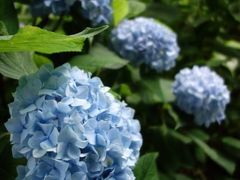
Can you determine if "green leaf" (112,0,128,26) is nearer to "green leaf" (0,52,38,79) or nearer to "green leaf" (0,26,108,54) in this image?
"green leaf" (0,52,38,79)

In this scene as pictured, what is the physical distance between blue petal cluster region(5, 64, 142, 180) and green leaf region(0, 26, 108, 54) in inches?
3.3

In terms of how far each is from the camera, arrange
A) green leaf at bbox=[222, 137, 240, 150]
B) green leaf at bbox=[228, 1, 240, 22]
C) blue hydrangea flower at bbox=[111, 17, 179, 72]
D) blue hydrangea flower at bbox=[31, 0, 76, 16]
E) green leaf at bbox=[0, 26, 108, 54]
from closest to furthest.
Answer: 1. green leaf at bbox=[0, 26, 108, 54]
2. blue hydrangea flower at bbox=[31, 0, 76, 16]
3. blue hydrangea flower at bbox=[111, 17, 179, 72]
4. green leaf at bbox=[222, 137, 240, 150]
5. green leaf at bbox=[228, 1, 240, 22]

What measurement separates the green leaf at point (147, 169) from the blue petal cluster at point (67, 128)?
19cm

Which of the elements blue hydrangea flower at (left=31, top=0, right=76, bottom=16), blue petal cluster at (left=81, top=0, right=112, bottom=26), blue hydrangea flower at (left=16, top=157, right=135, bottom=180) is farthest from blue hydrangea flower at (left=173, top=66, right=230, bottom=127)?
blue hydrangea flower at (left=16, top=157, right=135, bottom=180)

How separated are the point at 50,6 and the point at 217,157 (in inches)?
30.8

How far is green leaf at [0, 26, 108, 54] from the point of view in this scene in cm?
69

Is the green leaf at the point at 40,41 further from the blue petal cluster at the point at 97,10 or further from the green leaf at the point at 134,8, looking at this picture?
the green leaf at the point at 134,8

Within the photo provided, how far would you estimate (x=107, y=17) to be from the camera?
1.30 m

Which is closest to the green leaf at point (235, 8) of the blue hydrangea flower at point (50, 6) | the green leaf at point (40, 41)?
the blue hydrangea flower at point (50, 6)

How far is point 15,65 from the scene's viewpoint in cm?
86

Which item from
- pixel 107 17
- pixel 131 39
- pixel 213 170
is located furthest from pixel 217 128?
pixel 107 17

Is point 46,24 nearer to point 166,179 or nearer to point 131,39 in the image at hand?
point 131,39

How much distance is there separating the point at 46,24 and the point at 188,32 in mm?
767

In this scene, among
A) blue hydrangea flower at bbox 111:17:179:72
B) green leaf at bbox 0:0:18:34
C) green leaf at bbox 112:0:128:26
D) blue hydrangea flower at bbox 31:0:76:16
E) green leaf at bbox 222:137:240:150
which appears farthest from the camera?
green leaf at bbox 222:137:240:150
